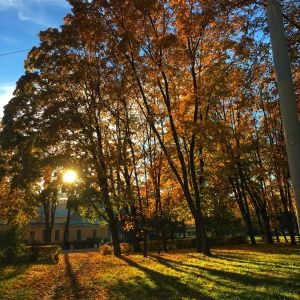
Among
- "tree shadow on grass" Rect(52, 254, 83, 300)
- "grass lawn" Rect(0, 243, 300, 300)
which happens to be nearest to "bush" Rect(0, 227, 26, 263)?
"grass lawn" Rect(0, 243, 300, 300)

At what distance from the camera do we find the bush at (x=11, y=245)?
55.5ft

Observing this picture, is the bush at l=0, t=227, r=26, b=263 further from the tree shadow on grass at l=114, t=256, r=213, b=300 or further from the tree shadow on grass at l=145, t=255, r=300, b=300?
the tree shadow on grass at l=145, t=255, r=300, b=300

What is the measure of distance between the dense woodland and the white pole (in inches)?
203

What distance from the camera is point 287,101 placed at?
145 inches

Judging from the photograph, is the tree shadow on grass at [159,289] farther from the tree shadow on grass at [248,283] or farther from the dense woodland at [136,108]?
the dense woodland at [136,108]

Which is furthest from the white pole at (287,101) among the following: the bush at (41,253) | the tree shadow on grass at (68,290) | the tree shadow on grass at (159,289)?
the bush at (41,253)

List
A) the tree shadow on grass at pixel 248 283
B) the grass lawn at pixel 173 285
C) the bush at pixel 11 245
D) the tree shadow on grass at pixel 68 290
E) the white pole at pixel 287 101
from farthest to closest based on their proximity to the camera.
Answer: the bush at pixel 11 245, the tree shadow on grass at pixel 68 290, the grass lawn at pixel 173 285, the tree shadow on grass at pixel 248 283, the white pole at pixel 287 101

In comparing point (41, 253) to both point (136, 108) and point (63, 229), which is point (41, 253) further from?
point (63, 229)

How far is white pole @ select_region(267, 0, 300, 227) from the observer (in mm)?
3596

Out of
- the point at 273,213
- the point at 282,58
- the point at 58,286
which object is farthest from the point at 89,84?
the point at 273,213

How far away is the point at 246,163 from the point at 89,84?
1377cm

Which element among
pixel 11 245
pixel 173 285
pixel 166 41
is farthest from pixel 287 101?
pixel 11 245

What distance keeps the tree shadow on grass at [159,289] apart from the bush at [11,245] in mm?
10104

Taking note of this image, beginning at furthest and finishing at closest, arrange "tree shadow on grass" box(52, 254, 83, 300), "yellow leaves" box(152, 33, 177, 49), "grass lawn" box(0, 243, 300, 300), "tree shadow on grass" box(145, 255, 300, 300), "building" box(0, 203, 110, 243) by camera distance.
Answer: "building" box(0, 203, 110, 243), "yellow leaves" box(152, 33, 177, 49), "tree shadow on grass" box(52, 254, 83, 300), "grass lawn" box(0, 243, 300, 300), "tree shadow on grass" box(145, 255, 300, 300)
